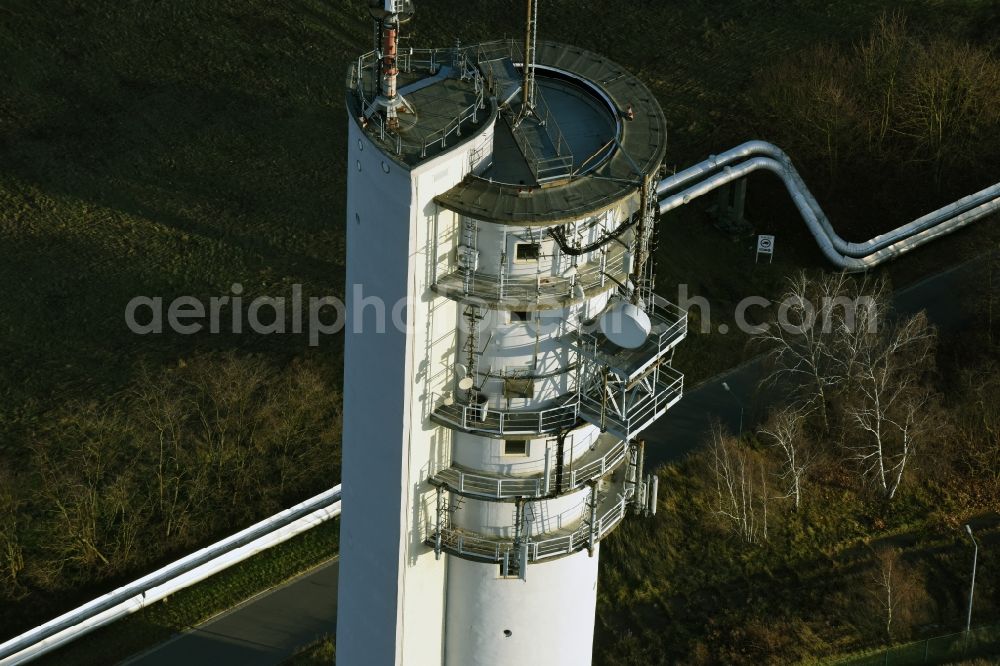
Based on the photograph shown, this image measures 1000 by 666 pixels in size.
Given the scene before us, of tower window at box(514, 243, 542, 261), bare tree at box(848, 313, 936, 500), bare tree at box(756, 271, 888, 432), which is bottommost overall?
tower window at box(514, 243, 542, 261)

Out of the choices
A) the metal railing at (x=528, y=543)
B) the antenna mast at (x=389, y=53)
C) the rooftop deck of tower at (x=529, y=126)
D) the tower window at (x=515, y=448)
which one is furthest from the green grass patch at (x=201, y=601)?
the antenna mast at (x=389, y=53)

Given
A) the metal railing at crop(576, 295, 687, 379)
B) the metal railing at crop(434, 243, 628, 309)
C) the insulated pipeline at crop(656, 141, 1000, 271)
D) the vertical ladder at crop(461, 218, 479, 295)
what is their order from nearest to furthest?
the vertical ladder at crop(461, 218, 479, 295), the metal railing at crop(434, 243, 628, 309), the metal railing at crop(576, 295, 687, 379), the insulated pipeline at crop(656, 141, 1000, 271)

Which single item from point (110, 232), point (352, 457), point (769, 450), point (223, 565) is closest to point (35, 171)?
point (110, 232)

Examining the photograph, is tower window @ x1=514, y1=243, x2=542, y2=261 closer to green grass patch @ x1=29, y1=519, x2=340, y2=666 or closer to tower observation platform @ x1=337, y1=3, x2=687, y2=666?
tower observation platform @ x1=337, y1=3, x2=687, y2=666

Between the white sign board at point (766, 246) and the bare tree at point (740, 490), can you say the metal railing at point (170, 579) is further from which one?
the white sign board at point (766, 246)

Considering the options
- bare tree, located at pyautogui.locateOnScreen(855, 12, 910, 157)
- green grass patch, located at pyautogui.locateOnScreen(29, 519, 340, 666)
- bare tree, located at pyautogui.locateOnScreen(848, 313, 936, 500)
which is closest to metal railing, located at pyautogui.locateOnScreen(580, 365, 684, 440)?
bare tree, located at pyautogui.locateOnScreen(848, 313, 936, 500)

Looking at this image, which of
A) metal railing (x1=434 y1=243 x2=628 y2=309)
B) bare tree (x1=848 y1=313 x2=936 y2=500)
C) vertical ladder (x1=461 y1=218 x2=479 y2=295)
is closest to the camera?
vertical ladder (x1=461 y1=218 x2=479 y2=295)

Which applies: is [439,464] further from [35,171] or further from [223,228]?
[35,171]
